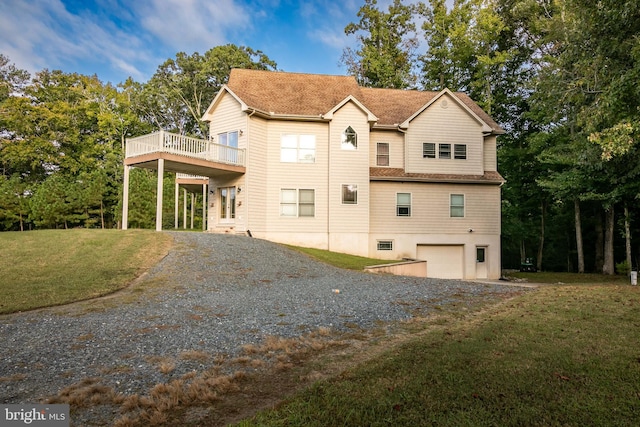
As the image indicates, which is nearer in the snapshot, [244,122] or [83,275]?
[83,275]

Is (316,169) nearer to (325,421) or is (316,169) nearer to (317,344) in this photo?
(317,344)

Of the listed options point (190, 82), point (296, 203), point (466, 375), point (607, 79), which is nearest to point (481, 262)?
point (296, 203)

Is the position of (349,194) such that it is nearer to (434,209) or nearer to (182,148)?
(434,209)

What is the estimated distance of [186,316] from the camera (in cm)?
723

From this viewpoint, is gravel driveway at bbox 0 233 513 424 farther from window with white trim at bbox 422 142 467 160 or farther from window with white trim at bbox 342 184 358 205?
window with white trim at bbox 422 142 467 160

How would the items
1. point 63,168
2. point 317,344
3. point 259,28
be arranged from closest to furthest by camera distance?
point 317,344 → point 259,28 → point 63,168

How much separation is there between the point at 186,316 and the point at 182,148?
1234cm

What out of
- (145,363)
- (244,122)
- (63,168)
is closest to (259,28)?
(244,122)

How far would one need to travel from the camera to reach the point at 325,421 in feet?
10.5

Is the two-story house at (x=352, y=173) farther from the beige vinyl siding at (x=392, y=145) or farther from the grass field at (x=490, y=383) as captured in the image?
the grass field at (x=490, y=383)

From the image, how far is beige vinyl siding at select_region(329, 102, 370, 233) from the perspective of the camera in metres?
20.3

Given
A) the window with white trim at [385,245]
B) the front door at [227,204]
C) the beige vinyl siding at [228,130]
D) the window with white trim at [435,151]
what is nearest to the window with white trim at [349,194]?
the window with white trim at [385,245]

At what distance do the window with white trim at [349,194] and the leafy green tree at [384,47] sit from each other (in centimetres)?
1675

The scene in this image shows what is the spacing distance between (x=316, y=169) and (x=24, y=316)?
14790 mm
